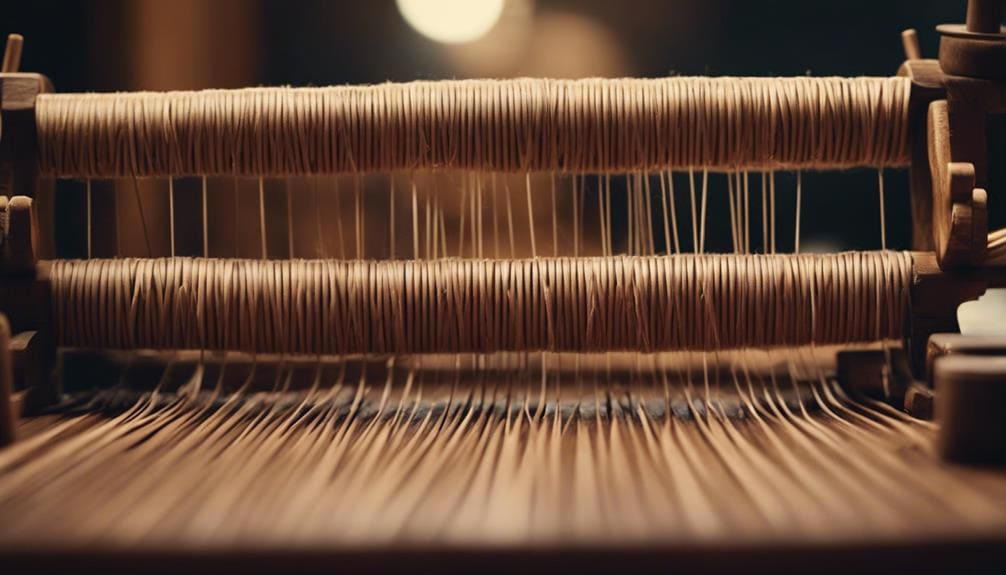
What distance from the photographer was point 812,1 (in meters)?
0.91

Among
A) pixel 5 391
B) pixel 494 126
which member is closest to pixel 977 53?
pixel 494 126

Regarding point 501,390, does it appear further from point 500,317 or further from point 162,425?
point 162,425

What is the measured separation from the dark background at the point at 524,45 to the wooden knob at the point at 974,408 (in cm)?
41

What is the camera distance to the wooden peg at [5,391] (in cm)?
57

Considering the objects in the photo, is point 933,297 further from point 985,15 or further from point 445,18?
point 445,18

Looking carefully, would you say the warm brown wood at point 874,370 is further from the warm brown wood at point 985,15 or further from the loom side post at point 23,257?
the loom side post at point 23,257

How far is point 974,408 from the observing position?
21.5 inches

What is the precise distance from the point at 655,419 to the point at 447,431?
0.18 m

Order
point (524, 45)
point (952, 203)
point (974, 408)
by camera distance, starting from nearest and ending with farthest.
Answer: point (974, 408), point (952, 203), point (524, 45)

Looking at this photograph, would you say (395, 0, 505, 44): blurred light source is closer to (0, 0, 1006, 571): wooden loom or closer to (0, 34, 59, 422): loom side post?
(0, 0, 1006, 571): wooden loom

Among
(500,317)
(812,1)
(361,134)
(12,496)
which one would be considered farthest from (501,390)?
(812,1)

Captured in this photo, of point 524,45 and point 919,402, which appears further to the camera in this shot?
point 524,45

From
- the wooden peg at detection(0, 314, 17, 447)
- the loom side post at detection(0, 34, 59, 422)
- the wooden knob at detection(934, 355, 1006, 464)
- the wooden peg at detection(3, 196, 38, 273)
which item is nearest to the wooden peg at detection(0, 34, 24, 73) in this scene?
the loom side post at detection(0, 34, 59, 422)

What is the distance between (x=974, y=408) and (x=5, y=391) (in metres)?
0.66
